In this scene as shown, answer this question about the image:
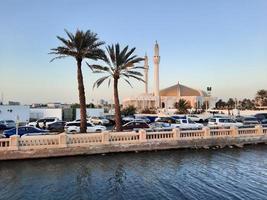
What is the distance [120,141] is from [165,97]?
105 m

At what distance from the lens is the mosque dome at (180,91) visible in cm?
13525

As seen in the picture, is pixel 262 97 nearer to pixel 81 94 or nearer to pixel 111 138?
pixel 81 94

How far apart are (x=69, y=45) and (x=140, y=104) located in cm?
8264

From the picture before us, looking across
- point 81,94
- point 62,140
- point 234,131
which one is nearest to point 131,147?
point 62,140

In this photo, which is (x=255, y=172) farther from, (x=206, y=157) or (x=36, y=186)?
(x=36, y=186)

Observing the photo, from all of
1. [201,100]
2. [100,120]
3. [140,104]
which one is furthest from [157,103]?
[100,120]

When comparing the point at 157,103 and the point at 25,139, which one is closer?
the point at 25,139

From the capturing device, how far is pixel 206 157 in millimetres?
23391

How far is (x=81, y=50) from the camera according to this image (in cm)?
3014

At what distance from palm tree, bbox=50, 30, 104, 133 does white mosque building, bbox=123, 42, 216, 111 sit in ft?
221

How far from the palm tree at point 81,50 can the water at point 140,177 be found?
851 centimetres

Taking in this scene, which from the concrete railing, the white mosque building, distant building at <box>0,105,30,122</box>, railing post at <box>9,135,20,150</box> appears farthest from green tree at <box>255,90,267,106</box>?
railing post at <box>9,135,20,150</box>

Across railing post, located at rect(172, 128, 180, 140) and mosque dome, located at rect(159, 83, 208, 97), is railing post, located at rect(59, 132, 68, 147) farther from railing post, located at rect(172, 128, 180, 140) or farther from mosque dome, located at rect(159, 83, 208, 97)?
mosque dome, located at rect(159, 83, 208, 97)

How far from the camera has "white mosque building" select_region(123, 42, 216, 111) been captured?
103525 mm
